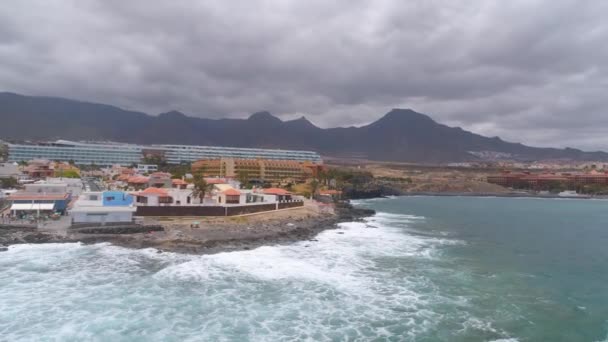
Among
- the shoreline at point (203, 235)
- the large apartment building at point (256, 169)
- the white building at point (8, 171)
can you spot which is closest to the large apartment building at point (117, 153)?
the large apartment building at point (256, 169)

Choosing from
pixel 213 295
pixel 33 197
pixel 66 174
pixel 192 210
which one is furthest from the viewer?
pixel 66 174

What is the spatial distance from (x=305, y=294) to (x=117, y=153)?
144m

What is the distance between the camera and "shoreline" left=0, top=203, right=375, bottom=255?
35.4 metres

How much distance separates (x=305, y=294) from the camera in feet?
81.5

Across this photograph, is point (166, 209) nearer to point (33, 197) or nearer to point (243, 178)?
point (33, 197)

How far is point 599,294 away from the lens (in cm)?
2697

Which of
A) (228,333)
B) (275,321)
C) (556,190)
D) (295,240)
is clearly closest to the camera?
(228,333)

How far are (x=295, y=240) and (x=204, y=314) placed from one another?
2080 centimetres

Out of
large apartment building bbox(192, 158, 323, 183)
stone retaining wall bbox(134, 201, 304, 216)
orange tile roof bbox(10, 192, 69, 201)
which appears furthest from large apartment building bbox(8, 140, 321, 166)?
orange tile roof bbox(10, 192, 69, 201)

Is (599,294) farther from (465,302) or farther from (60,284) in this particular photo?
(60,284)

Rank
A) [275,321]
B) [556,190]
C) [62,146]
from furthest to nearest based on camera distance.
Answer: [556,190]
[62,146]
[275,321]

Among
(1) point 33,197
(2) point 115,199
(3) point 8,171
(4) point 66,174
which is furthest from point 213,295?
(4) point 66,174

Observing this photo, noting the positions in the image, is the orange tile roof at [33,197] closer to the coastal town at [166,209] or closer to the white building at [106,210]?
the coastal town at [166,209]

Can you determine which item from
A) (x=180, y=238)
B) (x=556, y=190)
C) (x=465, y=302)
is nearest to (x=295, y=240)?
(x=180, y=238)
